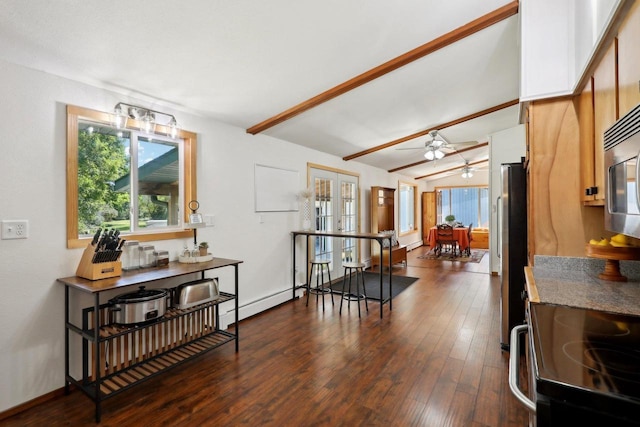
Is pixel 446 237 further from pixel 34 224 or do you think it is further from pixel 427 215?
pixel 34 224

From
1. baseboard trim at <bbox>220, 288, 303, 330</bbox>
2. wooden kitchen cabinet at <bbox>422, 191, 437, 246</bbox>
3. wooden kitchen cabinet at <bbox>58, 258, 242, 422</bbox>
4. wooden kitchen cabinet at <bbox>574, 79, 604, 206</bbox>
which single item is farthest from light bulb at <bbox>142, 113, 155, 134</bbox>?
wooden kitchen cabinet at <bbox>422, 191, 437, 246</bbox>

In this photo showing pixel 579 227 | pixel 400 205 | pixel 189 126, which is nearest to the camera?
pixel 579 227

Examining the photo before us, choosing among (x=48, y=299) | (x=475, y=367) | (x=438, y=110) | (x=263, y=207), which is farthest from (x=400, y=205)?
(x=48, y=299)

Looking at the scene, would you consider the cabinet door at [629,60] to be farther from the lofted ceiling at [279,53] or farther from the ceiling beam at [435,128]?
the ceiling beam at [435,128]

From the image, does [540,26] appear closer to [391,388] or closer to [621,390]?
[621,390]

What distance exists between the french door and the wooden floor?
6.06 ft

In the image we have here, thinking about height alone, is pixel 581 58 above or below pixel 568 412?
above

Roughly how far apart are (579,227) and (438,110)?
8.88ft

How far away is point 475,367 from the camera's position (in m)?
2.55

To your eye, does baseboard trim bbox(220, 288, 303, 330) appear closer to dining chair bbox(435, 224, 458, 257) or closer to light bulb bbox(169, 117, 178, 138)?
light bulb bbox(169, 117, 178, 138)

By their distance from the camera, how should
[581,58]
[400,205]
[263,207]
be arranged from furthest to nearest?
1. [400,205]
2. [263,207]
3. [581,58]

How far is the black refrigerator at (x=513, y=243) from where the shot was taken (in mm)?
2719

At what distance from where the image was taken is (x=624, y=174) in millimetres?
1090

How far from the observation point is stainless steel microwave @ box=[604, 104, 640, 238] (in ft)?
3.17
